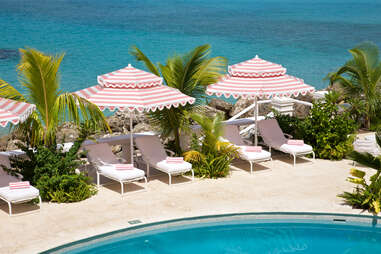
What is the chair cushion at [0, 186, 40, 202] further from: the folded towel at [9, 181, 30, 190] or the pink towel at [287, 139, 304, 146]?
the pink towel at [287, 139, 304, 146]

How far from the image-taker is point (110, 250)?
924 centimetres

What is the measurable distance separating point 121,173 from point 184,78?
3040 mm

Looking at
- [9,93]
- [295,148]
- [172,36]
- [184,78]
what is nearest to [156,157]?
[184,78]

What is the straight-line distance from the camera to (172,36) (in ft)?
199

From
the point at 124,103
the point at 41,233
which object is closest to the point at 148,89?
the point at 124,103

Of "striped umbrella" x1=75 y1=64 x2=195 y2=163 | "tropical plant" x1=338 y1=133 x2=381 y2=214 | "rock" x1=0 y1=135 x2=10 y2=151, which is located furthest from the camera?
"rock" x1=0 y1=135 x2=10 y2=151

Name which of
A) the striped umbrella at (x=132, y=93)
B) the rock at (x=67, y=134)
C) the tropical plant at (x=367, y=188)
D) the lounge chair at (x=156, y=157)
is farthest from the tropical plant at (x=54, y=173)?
the rock at (x=67, y=134)

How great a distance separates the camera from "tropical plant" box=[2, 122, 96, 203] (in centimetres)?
1092

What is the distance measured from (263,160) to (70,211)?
446 cm

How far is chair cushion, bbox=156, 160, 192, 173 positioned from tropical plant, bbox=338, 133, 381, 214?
3038 mm

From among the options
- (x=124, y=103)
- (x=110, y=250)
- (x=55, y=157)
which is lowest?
(x=110, y=250)

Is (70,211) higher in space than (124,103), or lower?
lower

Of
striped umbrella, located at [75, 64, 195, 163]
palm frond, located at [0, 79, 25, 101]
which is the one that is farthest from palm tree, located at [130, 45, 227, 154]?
palm frond, located at [0, 79, 25, 101]

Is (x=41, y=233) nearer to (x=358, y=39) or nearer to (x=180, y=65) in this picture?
(x=180, y=65)
